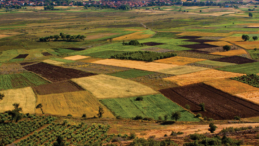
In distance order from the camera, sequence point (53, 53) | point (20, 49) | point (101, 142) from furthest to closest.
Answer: point (20, 49) < point (53, 53) < point (101, 142)

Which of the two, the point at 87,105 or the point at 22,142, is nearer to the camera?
the point at 22,142

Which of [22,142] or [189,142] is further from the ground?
[189,142]

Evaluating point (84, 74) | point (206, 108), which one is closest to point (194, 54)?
point (84, 74)

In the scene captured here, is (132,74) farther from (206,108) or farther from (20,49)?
(20,49)

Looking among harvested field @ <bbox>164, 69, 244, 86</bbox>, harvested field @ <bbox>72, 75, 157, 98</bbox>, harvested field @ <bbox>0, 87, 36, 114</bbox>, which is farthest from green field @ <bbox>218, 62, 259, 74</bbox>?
harvested field @ <bbox>0, 87, 36, 114</bbox>

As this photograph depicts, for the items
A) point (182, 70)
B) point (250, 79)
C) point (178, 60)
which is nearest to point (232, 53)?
point (178, 60)

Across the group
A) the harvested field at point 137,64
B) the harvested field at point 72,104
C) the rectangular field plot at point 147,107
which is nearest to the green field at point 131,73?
the harvested field at point 137,64

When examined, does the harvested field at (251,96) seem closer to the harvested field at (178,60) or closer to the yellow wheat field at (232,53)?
the harvested field at (178,60)

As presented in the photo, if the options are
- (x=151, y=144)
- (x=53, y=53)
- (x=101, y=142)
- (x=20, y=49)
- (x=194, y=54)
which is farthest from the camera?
(x=20, y=49)
